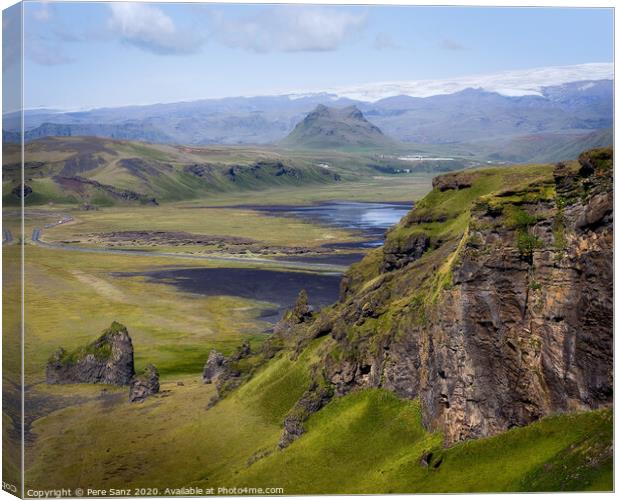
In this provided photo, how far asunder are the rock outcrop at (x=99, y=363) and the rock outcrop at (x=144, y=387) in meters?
5.32

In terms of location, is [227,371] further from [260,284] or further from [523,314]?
[260,284]

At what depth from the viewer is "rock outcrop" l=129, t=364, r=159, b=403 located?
64119 mm

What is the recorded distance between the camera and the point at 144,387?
65062 millimetres

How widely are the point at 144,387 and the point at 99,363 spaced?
9039mm

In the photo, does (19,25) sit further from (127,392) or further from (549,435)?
(127,392)

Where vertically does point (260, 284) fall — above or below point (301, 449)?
below

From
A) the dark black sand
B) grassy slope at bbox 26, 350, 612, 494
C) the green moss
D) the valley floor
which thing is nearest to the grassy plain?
the valley floor

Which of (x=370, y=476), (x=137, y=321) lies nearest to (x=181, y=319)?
(x=137, y=321)

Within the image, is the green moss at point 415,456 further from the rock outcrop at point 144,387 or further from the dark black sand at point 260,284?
the dark black sand at point 260,284

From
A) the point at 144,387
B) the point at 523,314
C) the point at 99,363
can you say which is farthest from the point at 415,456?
the point at 99,363

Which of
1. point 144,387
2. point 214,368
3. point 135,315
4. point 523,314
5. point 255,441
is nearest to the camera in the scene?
point 523,314

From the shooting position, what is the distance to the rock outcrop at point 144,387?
64119 millimetres

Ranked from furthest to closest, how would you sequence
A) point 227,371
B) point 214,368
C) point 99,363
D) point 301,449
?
point 99,363 < point 214,368 < point 227,371 < point 301,449

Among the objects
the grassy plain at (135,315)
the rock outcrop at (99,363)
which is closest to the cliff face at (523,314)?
the grassy plain at (135,315)
